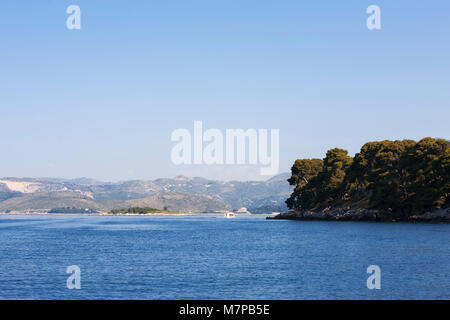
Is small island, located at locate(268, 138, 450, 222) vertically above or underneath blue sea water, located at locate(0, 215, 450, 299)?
above

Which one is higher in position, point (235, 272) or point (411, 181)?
point (411, 181)

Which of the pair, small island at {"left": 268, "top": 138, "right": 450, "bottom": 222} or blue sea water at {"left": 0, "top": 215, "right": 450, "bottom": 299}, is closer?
blue sea water at {"left": 0, "top": 215, "right": 450, "bottom": 299}

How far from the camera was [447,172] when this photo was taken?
16225 centimetres

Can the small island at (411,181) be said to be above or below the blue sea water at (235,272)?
above

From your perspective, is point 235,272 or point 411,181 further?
point 411,181

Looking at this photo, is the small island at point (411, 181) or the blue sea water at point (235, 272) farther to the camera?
the small island at point (411, 181)

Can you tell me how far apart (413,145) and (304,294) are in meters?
150

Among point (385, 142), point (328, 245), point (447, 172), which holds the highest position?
point (385, 142)

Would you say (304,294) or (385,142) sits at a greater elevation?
(385,142)
